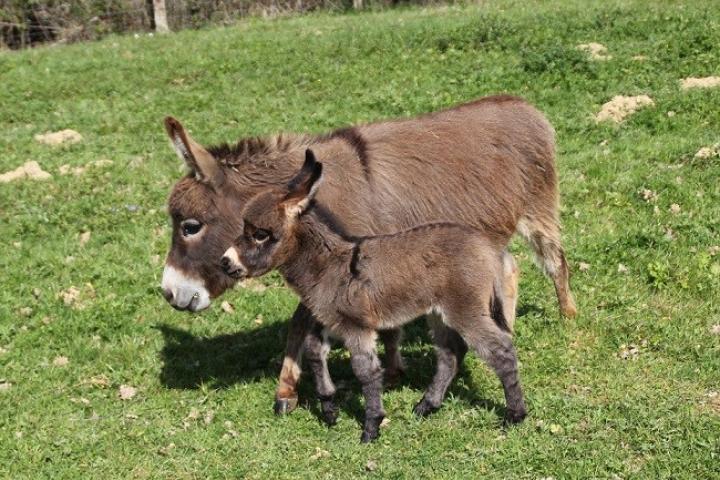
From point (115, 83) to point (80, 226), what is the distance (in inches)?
217

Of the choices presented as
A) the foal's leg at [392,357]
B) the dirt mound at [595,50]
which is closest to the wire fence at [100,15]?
the dirt mound at [595,50]

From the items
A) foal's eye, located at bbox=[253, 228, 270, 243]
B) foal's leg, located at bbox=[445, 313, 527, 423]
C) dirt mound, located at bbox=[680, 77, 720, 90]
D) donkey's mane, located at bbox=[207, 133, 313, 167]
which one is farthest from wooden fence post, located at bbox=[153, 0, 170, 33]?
foal's leg, located at bbox=[445, 313, 527, 423]

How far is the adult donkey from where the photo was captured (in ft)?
19.0

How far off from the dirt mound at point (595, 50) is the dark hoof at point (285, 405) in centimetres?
758

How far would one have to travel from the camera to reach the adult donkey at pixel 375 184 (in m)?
5.80

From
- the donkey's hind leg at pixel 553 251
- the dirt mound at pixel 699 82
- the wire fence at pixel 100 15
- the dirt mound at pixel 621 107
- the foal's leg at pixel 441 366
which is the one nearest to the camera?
the foal's leg at pixel 441 366

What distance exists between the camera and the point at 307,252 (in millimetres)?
5531

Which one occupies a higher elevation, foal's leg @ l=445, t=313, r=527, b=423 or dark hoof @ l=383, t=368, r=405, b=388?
foal's leg @ l=445, t=313, r=527, b=423

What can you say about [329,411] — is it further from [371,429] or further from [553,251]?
[553,251]

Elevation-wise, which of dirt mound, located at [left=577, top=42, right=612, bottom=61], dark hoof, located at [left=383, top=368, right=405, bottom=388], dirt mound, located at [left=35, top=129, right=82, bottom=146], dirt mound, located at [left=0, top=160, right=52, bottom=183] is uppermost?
dirt mound, located at [left=577, top=42, right=612, bottom=61]

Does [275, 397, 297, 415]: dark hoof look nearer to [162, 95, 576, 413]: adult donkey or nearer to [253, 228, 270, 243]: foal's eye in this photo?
[162, 95, 576, 413]: adult donkey

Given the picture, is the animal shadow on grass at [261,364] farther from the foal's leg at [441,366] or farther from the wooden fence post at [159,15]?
the wooden fence post at [159,15]

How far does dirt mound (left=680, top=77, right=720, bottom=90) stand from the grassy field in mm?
176

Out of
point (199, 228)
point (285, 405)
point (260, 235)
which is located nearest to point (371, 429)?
point (285, 405)
